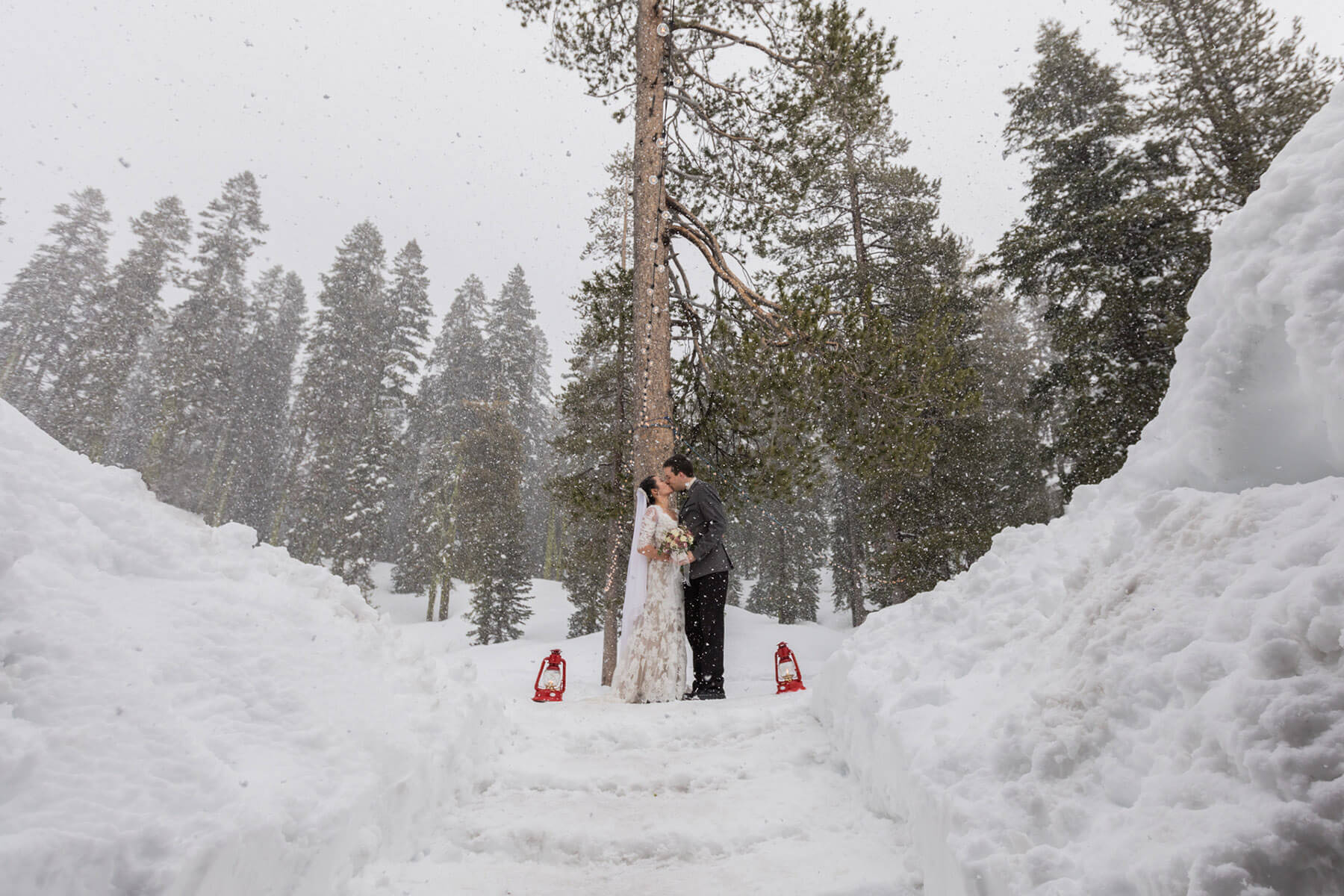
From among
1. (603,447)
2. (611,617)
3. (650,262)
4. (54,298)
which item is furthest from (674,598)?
(54,298)

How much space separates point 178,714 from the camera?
2156 mm

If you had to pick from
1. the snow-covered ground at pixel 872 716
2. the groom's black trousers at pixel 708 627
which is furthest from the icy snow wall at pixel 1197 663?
the groom's black trousers at pixel 708 627

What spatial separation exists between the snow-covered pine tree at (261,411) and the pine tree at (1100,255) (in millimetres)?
34883

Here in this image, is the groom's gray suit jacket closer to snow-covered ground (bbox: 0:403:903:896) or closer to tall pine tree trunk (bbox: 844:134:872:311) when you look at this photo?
snow-covered ground (bbox: 0:403:903:896)

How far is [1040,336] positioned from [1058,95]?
15.7 m

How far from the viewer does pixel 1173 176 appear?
12.0 m

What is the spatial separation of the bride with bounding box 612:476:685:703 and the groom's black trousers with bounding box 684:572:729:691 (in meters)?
0.21

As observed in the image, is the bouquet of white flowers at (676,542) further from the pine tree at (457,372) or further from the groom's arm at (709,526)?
the pine tree at (457,372)

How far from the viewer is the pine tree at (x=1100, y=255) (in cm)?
1052

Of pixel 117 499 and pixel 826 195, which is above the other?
pixel 826 195

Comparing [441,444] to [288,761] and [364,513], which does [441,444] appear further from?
[288,761]

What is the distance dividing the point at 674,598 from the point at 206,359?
2945cm

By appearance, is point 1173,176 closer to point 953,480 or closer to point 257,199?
point 953,480

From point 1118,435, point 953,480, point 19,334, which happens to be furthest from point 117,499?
point 19,334
